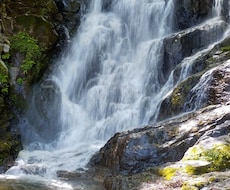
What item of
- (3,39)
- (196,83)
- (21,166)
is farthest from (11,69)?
(196,83)

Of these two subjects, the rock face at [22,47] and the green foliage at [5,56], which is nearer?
the rock face at [22,47]

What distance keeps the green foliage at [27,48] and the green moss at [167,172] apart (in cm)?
881

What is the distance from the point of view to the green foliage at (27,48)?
1440 cm

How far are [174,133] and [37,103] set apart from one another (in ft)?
23.9

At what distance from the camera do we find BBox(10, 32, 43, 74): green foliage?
14398mm

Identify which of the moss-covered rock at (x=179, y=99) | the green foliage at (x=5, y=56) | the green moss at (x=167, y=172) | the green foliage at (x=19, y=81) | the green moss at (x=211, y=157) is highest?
the green foliage at (x=5, y=56)

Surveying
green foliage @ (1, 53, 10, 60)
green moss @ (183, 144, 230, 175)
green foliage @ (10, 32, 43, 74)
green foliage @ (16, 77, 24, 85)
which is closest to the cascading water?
green foliage @ (16, 77, 24, 85)

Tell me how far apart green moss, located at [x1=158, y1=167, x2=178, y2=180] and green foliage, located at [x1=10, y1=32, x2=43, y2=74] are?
28.9 feet

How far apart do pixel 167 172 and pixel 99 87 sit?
27.9 feet

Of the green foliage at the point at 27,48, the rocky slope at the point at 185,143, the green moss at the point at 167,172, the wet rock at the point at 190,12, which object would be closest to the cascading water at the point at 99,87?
the wet rock at the point at 190,12

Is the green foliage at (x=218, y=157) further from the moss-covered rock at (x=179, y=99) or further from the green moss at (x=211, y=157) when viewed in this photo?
the moss-covered rock at (x=179, y=99)

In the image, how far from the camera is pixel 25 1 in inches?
647

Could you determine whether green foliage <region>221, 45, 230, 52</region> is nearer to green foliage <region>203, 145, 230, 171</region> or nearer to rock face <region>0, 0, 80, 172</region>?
green foliage <region>203, 145, 230, 171</region>

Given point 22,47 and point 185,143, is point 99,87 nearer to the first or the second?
point 22,47
